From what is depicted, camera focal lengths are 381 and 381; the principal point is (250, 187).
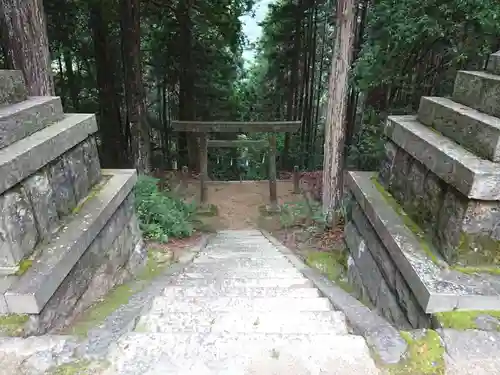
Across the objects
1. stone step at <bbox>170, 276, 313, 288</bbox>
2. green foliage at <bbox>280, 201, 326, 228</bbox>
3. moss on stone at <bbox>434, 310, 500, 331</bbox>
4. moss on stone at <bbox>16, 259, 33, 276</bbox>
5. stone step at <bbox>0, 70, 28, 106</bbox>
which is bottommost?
green foliage at <bbox>280, 201, 326, 228</bbox>

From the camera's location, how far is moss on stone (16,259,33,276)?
228 cm

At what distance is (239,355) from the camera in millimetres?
1760

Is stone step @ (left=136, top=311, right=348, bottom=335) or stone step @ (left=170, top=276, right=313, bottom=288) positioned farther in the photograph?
stone step @ (left=170, top=276, right=313, bottom=288)

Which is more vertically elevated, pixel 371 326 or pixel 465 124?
pixel 465 124

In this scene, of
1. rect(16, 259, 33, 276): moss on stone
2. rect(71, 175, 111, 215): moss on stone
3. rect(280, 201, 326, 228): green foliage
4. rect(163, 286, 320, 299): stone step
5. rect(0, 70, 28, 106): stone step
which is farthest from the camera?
rect(280, 201, 326, 228): green foliage

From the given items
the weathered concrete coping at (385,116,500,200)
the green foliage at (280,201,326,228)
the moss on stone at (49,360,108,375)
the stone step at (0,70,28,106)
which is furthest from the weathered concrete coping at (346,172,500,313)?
the green foliage at (280,201,326,228)

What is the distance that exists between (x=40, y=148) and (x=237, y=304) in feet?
5.68

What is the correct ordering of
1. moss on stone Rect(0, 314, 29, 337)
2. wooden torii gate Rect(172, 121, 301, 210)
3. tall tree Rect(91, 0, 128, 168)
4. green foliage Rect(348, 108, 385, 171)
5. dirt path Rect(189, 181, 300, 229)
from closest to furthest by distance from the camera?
moss on stone Rect(0, 314, 29, 337) < green foliage Rect(348, 108, 385, 171) < wooden torii gate Rect(172, 121, 301, 210) < dirt path Rect(189, 181, 300, 229) < tall tree Rect(91, 0, 128, 168)

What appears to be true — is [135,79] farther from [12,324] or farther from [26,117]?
[12,324]

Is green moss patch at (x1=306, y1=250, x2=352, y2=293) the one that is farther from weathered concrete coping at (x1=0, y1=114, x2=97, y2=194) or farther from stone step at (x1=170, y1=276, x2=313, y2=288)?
weathered concrete coping at (x1=0, y1=114, x2=97, y2=194)

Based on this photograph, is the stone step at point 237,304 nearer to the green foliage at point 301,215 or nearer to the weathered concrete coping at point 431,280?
the weathered concrete coping at point 431,280

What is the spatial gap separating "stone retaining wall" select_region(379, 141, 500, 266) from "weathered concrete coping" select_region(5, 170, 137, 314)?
249cm

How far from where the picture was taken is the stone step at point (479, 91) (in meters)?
2.63

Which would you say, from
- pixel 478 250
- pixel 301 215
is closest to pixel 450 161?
pixel 478 250
